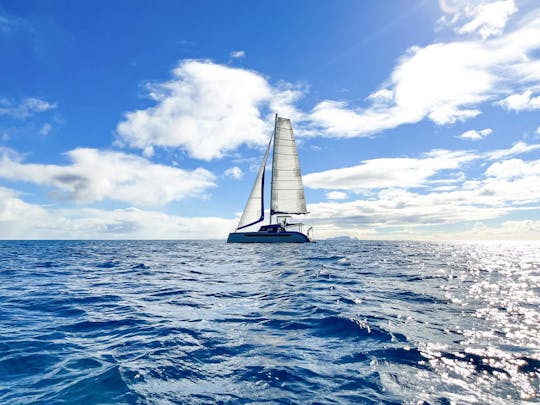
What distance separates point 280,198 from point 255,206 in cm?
493

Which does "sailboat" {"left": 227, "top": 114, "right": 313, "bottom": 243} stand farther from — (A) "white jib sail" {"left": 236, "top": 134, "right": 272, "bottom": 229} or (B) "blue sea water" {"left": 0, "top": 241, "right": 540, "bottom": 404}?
(B) "blue sea water" {"left": 0, "top": 241, "right": 540, "bottom": 404}

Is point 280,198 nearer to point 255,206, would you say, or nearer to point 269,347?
point 255,206

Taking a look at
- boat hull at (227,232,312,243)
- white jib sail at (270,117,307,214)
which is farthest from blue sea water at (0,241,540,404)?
white jib sail at (270,117,307,214)

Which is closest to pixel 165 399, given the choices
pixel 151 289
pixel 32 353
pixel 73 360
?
pixel 73 360

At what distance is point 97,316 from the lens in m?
9.27

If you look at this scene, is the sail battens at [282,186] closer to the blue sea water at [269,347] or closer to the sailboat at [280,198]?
the sailboat at [280,198]

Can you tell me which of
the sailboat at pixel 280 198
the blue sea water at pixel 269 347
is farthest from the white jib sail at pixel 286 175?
the blue sea water at pixel 269 347

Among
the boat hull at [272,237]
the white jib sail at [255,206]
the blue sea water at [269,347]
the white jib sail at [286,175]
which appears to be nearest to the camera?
the blue sea water at [269,347]

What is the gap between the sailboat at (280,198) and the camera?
57312 millimetres

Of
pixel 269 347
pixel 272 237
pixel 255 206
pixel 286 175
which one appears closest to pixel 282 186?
pixel 286 175

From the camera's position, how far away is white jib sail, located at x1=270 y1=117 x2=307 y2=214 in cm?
5819

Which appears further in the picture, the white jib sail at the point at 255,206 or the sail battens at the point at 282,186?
the white jib sail at the point at 255,206

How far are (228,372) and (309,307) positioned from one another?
5.17m

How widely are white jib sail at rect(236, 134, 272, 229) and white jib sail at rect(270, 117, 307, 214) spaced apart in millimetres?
2631
